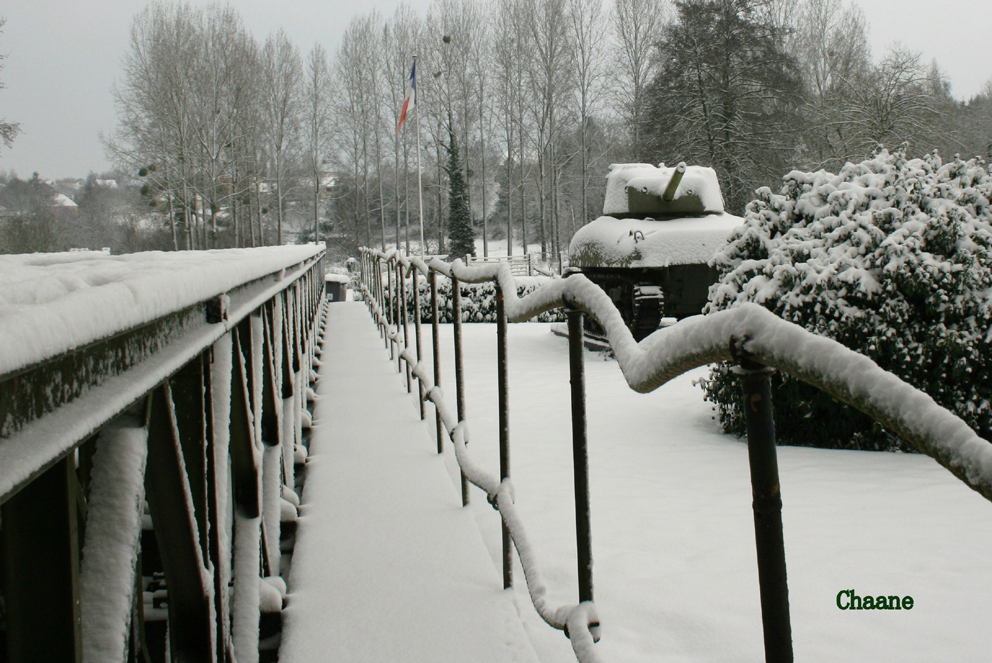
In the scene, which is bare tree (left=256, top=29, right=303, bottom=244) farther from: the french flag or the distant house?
the french flag

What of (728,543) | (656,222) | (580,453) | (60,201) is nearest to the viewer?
(580,453)

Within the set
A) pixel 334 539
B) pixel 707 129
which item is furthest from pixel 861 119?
pixel 334 539

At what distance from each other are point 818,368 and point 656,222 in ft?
33.0

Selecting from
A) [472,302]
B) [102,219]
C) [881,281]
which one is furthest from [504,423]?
[102,219]

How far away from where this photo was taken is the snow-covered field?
238 centimetres

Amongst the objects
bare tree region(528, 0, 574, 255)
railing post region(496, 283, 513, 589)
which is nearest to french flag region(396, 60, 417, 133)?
bare tree region(528, 0, 574, 255)

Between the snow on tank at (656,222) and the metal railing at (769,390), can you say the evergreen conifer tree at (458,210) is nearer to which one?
the snow on tank at (656,222)

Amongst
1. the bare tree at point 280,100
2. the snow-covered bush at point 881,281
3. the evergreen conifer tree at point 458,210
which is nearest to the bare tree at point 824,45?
the evergreen conifer tree at point 458,210

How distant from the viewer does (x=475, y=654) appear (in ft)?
Answer: 5.66

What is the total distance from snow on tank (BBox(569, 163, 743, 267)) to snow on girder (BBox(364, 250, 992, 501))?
8748 millimetres

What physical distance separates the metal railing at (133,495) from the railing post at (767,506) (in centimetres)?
61

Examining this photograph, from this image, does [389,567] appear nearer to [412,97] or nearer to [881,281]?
[881,281]

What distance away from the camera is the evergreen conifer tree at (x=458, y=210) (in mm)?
38344

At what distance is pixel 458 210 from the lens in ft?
127
